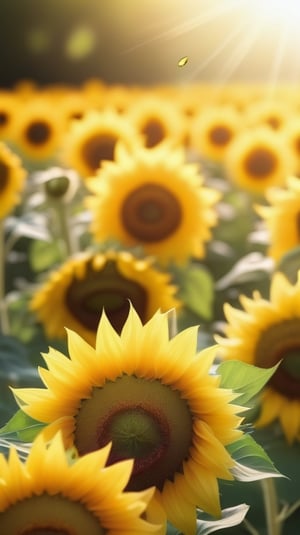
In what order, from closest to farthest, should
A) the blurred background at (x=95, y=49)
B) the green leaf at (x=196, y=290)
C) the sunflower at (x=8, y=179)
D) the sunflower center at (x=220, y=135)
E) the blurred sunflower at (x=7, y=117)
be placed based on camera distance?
1. the green leaf at (x=196, y=290)
2. the sunflower at (x=8, y=179)
3. the blurred sunflower at (x=7, y=117)
4. the sunflower center at (x=220, y=135)
5. the blurred background at (x=95, y=49)

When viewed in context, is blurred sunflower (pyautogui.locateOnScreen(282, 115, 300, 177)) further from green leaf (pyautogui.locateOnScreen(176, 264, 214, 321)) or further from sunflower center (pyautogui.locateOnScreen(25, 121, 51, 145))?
green leaf (pyautogui.locateOnScreen(176, 264, 214, 321))

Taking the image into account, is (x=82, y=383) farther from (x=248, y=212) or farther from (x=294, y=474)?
(x=248, y=212)

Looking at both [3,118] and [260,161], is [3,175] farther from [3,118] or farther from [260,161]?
[3,118]

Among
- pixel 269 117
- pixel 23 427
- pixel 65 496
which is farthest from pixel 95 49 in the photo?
pixel 65 496

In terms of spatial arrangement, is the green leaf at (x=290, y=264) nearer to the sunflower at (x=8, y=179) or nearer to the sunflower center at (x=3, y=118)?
the sunflower at (x=8, y=179)

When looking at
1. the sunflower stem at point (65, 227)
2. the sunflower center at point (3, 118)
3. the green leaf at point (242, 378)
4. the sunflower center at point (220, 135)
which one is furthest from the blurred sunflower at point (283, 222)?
the sunflower center at point (3, 118)

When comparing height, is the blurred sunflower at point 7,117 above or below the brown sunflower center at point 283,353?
above

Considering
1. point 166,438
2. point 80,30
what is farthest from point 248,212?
point 80,30
